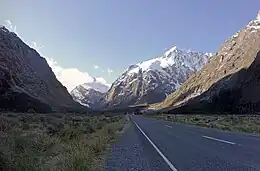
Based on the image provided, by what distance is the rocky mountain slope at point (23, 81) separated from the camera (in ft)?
339

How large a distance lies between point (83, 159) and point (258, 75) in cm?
12201

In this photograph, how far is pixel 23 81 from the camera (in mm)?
131750

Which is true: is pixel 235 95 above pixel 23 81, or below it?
below

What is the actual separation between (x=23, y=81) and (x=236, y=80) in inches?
3172

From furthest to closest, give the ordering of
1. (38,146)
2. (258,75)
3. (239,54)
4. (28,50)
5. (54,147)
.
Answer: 1. (28,50)
2. (239,54)
3. (258,75)
4. (54,147)
5. (38,146)

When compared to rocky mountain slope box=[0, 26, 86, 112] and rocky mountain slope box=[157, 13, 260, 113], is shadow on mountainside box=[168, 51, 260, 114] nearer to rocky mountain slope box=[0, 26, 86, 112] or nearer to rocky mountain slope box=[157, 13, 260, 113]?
rocky mountain slope box=[157, 13, 260, 113]

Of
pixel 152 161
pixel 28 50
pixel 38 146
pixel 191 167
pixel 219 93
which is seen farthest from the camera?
pixel 28 50

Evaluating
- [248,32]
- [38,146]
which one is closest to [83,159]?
[38,146]

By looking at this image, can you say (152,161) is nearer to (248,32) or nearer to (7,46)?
(7,46)

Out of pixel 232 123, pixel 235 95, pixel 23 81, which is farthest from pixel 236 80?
pixel 232 123

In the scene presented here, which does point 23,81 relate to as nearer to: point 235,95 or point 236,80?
point 235,95

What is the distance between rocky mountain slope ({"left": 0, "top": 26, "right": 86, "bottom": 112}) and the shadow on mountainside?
60.5m

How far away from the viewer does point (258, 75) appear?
403 feet

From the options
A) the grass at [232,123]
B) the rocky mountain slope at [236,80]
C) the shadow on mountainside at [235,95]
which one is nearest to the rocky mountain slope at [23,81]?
the grass at [232,123]
